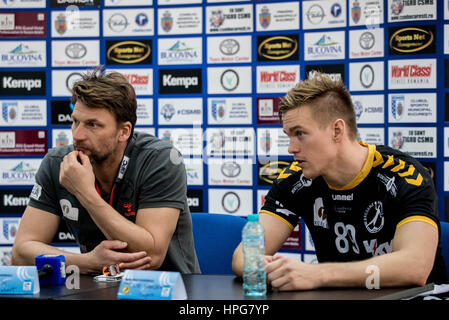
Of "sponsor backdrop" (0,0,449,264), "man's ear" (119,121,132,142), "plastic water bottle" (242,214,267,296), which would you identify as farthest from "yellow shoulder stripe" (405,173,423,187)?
"sponsor backdrop" (0,0,449,264)

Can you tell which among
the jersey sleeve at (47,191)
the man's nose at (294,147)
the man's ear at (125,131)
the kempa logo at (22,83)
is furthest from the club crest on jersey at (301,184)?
the kempa logo at (22,83)

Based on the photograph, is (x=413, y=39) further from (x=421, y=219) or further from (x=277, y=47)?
(x=421, y=219)

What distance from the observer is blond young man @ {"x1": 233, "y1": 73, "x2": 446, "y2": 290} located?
5.33 feet

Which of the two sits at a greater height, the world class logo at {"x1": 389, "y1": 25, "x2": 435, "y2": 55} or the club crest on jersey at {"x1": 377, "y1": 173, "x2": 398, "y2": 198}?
the world class logo at {"x1": 389, "y1": 25, "x2": 435, "y2": 55}

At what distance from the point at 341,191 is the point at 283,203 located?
219 mm

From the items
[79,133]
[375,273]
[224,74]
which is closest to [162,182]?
[79,133]

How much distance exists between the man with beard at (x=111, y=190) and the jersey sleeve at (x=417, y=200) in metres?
0.79

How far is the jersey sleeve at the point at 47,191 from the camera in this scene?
2012 millimetres

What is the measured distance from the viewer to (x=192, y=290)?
136 cm

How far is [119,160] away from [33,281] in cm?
77

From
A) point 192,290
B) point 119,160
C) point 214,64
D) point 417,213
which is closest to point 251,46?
point 214,64

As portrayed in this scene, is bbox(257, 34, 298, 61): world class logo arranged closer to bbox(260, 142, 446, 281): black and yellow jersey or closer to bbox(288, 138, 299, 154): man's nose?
bbox(260, 142, 446, 281): black and yellow jersey

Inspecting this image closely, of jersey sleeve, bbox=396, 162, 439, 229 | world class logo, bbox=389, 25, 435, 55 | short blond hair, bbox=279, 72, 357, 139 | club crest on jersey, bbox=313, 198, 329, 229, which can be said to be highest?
world class logo, bbox=389, 25, 435, 55

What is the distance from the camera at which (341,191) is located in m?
1.77
